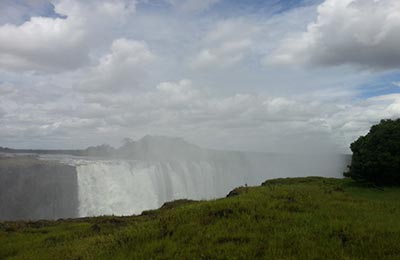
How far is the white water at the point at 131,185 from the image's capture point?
174ft

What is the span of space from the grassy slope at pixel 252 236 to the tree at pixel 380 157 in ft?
51.0

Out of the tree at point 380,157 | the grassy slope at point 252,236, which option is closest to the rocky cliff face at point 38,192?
the tree at point 380,157

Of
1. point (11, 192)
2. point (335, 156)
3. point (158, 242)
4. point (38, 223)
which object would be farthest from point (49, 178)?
point (335, 156)

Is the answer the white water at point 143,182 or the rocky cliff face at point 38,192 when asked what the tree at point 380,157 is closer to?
the white water at point 143,182

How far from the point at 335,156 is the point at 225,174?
9212cm

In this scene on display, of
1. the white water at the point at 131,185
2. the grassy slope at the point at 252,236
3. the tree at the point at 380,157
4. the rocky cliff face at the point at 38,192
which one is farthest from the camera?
the rocky cliff face at the point at 38,192

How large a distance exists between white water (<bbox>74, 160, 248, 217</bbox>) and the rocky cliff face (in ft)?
6.22

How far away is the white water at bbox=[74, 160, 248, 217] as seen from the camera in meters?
53.1

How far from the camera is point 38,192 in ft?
189

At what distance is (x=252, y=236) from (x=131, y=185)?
50.4 metres

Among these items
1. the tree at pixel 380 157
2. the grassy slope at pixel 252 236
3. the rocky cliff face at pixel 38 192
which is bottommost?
the rocky cliff face at pixel 38 192

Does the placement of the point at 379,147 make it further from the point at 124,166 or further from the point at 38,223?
the point at 124,166

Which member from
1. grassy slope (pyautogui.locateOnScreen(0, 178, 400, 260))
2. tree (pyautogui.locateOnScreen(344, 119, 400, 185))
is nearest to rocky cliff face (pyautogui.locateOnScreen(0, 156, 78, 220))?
tree (pyautogui.locateOnScreen(344, 119, 400, 185))

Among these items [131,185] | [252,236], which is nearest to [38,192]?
[131,185]
